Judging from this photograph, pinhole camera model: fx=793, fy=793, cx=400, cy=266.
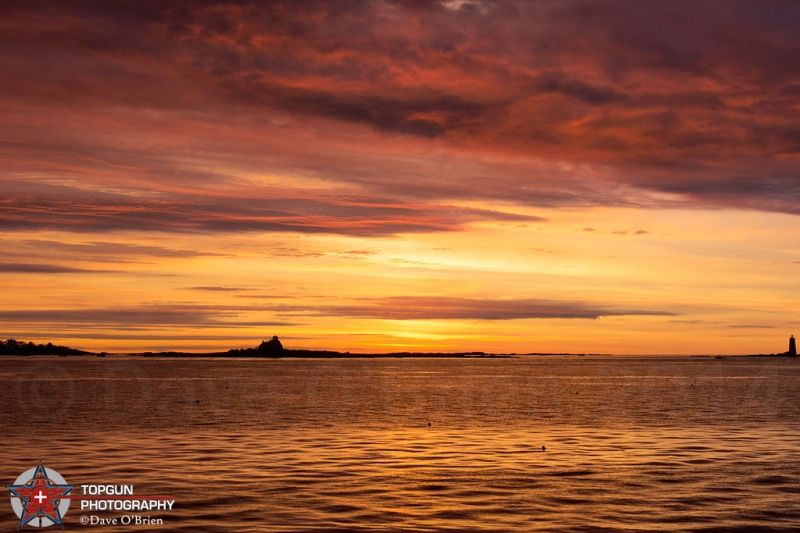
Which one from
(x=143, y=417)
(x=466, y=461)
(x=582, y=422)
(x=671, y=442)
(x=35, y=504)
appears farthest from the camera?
(x=143, y=417)

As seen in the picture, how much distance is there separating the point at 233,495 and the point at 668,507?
Result: 1707cm

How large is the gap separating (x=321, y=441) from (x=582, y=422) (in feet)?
84.0

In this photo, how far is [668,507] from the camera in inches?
1195

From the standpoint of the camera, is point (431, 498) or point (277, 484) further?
point (277, 484)

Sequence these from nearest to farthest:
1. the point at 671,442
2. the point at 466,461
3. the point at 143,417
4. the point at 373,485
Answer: the point at 373,485, the point at 466,461, the point at 671,442, the point at 143,417

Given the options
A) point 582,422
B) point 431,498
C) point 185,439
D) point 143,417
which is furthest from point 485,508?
point 143,417

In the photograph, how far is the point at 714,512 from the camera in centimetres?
2973

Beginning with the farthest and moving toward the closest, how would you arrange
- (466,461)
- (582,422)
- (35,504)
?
1. (582,422)
2. (466,461)
3. (35,504)

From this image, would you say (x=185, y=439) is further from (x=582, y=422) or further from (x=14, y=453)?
(x=582, y=422)

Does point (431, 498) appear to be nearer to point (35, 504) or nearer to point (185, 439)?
point (35, 504)

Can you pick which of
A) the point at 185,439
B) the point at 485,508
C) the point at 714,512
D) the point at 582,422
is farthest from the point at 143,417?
the point at 714,512

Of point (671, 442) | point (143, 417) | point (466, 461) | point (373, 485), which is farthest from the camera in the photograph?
point (143, 417)

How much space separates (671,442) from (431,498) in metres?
25.1

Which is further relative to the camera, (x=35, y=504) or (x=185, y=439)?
(x=185, y=439)
